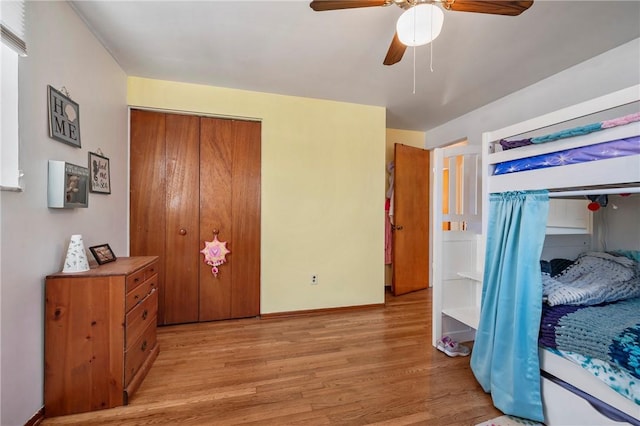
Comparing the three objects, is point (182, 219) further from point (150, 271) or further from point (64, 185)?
point (64, 185)

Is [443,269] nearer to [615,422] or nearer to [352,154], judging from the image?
[615,422]

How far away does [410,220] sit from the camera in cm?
386

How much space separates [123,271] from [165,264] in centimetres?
118

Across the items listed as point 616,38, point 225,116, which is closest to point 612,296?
point 616,38

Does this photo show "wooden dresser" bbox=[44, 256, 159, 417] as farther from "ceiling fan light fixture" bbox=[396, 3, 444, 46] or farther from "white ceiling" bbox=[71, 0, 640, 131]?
"ceiling fan light fixture" bbox=[396, 3, 444, 46]

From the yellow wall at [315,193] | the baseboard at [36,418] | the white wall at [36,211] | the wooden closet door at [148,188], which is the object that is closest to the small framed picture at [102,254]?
the white wall at [36,211]

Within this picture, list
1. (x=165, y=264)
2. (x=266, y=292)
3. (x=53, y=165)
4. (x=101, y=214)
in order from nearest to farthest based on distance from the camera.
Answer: (x=53, y=165) < (x=101, y=214) < (x=165, y=264) < (x=266, y=292)

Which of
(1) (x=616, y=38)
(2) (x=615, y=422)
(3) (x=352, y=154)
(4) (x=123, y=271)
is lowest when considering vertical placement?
(2) (x=615, y=422)

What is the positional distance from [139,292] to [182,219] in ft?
3.58

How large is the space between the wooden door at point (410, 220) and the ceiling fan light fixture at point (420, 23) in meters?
2.32

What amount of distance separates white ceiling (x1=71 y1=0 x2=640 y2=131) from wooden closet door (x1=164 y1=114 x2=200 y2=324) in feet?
1.82

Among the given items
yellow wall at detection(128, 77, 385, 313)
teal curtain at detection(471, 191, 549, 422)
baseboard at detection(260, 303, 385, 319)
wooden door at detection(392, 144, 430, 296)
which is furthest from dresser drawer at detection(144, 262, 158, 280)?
wooden door at detection(392, 144, 430, 296)

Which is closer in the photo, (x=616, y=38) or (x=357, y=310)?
(x=616, y=38)

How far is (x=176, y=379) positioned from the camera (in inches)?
72.8
